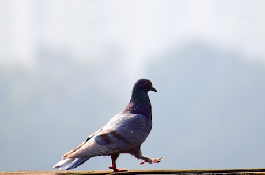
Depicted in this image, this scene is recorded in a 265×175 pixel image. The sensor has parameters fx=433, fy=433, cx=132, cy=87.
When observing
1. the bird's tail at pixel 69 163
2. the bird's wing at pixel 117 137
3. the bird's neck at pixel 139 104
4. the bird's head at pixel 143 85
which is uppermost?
the bird's head at pixel 143 85

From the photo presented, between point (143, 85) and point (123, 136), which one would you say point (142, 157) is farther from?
point (143, 85)

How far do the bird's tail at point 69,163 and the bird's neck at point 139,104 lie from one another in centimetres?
218

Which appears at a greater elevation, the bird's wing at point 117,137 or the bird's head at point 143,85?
the bird's head at point 143,85

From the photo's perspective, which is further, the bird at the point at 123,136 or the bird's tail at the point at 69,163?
the bird at the point at 123,136

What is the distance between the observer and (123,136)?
407 inches

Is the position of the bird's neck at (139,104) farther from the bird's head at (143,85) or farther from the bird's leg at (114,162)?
the bird's leg at (114,162)

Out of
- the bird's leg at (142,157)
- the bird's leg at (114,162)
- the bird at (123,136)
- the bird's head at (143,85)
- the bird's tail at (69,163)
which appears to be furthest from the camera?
the bird's head at (143,85)

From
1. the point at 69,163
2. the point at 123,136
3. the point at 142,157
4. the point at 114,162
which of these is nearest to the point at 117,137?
the point at 123,136

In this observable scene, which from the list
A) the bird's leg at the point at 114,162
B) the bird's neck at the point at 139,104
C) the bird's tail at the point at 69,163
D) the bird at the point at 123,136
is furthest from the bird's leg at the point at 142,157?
the bird's tail at the point at 69,163

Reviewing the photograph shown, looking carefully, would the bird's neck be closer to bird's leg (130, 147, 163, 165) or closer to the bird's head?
the bird's head

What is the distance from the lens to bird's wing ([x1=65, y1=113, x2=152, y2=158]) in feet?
32.2

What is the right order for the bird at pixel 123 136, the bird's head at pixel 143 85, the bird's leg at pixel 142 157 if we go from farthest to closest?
the bird's head at pixel 143 85
the bird's leg at pixel 142 157
the bird at pixel 123 136

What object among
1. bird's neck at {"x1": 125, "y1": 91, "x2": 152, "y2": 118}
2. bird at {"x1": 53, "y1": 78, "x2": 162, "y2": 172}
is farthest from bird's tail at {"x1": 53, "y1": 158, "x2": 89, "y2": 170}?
bird's neck at {"x1": 125, "y1": 91, "x2": 152, "y2": 118}

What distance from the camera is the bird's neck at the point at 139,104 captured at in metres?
11.3
